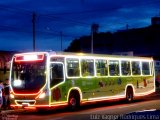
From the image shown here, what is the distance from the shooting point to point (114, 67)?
→ 2606cm

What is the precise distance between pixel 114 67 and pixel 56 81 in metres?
5.89

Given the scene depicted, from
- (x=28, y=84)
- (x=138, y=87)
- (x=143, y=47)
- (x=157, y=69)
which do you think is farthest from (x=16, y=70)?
(x=143, y=47)

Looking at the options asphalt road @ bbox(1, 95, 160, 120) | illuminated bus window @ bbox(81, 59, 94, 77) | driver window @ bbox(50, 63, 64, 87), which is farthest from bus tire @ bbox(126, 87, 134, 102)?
driver window @ bbox(50, 63, 64, 87)

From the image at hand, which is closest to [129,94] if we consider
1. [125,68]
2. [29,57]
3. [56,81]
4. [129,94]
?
[129,94]

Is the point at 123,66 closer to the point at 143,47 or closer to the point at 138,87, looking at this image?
the point at 138,87

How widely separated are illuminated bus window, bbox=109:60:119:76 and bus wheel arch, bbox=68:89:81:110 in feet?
12.1

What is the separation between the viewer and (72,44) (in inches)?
3430

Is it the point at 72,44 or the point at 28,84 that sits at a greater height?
the point at 72,44

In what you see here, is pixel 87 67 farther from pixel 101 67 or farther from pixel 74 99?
pixel 74 99

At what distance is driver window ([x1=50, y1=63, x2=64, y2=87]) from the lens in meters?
20.8

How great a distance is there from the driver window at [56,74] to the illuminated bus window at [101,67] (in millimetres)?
3601

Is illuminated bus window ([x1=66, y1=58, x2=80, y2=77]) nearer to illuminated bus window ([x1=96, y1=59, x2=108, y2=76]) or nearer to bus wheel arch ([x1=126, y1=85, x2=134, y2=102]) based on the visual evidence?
illuminated bus window ([x1=96, y1=59, x2=108, y2=76])

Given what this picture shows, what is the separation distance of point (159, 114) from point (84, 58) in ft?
57.7

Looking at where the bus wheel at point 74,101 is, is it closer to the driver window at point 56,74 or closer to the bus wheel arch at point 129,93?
the driver window at point 56,74
